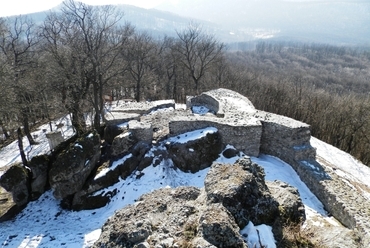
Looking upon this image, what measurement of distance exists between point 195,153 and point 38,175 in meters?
9.59

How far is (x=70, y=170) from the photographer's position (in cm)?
1490

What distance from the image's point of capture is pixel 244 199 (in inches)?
250

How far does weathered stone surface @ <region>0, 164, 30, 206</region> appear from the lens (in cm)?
1496

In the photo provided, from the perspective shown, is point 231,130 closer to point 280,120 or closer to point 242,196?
point 280,120

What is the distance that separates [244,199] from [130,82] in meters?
30.2

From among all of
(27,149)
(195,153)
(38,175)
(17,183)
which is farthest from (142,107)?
(27,149)

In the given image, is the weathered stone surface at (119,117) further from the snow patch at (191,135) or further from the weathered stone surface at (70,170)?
the snow patch at (191,135)

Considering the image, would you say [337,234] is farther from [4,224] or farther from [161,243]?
[4,224]

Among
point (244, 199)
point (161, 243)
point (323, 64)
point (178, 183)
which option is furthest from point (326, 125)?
point (323, 64)

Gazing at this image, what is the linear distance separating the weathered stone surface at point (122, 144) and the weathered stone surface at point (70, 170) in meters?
1.61

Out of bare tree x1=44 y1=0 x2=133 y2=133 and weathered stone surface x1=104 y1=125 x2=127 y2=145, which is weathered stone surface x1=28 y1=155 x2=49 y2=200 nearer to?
bare tree x1=44 y1=0 x2=133 y2=133

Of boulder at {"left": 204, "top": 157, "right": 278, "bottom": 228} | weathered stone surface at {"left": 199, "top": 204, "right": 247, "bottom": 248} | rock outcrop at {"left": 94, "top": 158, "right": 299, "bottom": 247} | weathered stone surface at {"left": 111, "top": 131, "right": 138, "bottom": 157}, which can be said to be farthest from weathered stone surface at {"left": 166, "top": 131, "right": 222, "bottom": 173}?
Answer: weathered stone surface at {"left": 199, "top": 204, "right": 247, "bottom": 248}

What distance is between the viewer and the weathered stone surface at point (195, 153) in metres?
15.9

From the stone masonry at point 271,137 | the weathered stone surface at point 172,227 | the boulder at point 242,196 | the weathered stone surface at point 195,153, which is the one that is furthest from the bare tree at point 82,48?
the boulder at point 242,196
